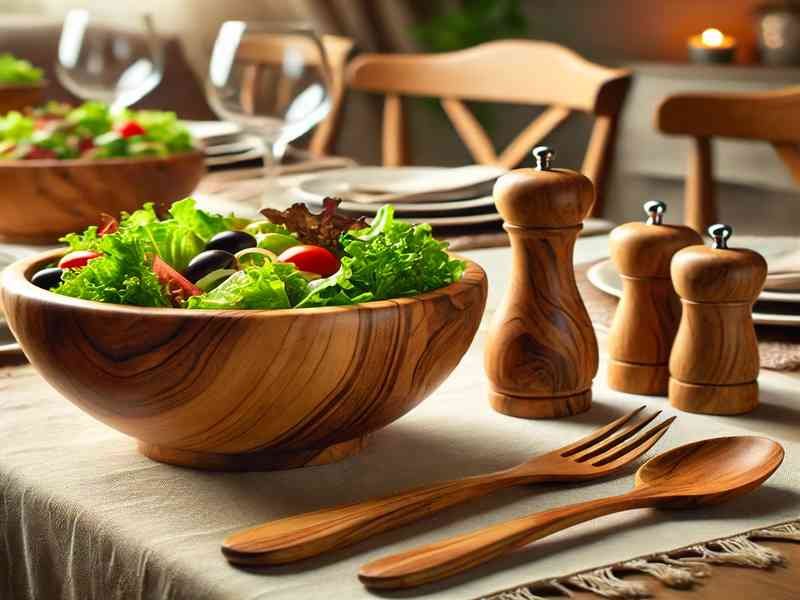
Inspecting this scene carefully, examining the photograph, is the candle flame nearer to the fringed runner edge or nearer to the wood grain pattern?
the wood grain pattern

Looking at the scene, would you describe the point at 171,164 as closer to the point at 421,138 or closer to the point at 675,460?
the point at 675,460

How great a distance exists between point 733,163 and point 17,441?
10.1 feet

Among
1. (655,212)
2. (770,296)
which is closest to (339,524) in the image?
(655,212)

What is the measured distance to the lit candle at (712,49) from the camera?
145 inches

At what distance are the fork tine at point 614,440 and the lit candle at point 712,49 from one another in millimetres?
3149

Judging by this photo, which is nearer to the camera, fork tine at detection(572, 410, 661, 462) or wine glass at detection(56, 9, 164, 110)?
fork tine at detection(572, 410, 661, 462)

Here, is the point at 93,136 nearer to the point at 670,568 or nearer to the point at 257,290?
the point at 257,290

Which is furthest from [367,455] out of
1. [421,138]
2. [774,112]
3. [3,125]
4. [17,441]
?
[421,138]

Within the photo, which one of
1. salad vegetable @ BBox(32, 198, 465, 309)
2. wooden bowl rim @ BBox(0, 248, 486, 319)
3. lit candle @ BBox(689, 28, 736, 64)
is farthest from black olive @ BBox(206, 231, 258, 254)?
lit candle @ BBox(689, 28, 736, 64)

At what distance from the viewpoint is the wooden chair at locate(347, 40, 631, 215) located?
1.76 m

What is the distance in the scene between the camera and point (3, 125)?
1.41m

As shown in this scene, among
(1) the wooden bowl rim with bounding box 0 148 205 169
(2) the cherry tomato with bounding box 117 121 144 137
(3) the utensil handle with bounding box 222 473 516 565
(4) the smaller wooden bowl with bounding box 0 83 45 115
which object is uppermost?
(2) the cherry tomato with bounding box 117 121 144 137

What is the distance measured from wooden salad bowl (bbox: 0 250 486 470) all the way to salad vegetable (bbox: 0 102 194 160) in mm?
658

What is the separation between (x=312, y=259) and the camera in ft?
2.37
